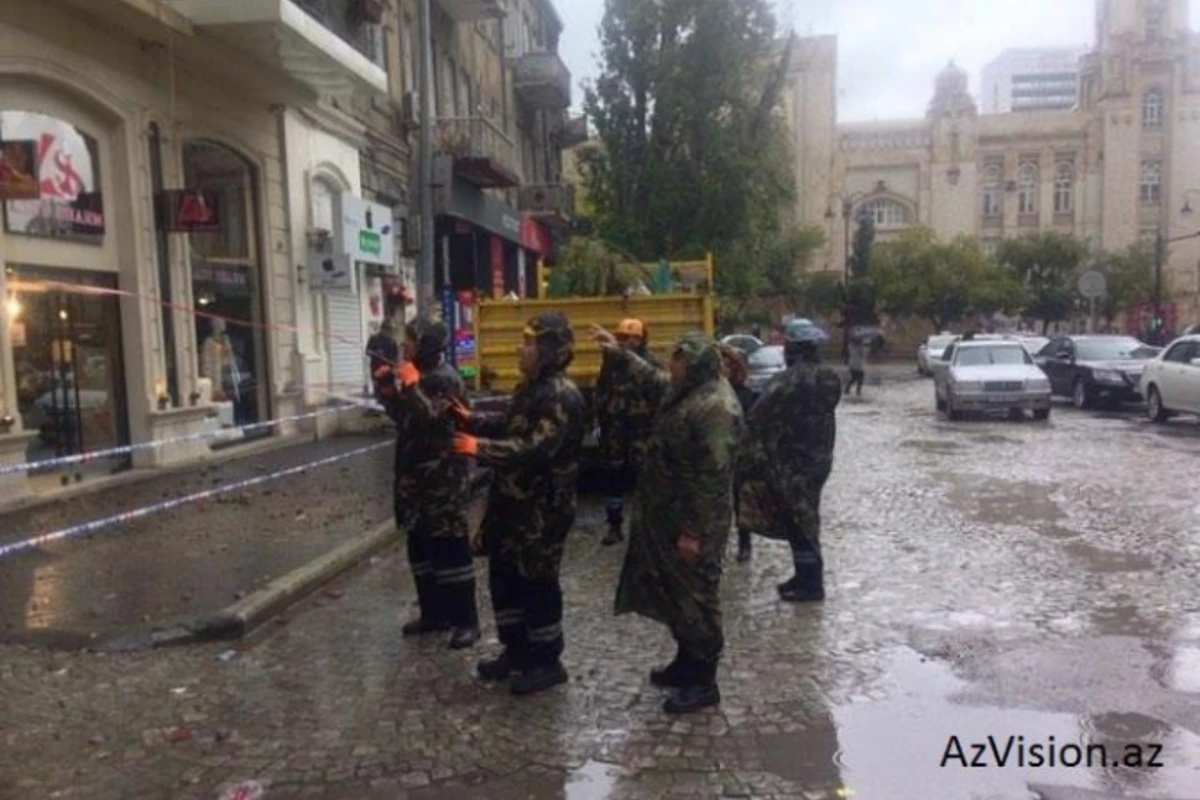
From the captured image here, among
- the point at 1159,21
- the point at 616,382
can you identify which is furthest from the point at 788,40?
the point at 1159,21

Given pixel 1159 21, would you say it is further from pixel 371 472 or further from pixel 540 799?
pixel 540 799

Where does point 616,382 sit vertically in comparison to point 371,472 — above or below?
above

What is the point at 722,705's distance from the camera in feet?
Result: 15.5

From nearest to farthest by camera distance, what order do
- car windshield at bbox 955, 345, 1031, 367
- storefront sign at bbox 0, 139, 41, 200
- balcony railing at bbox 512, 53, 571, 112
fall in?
1. storefront sign at bbox 0, 139, 41, 200
2. car windshield at bbox 955, 345, 1031, 367
3. balcony railing at bbox 512, 53, 571, 112

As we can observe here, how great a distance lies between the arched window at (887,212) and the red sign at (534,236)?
1537 inches

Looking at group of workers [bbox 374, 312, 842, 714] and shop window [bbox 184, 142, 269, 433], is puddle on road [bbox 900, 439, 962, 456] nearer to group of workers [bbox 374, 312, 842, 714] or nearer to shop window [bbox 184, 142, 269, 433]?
shop window [bbox 184, 142, 269, 433]

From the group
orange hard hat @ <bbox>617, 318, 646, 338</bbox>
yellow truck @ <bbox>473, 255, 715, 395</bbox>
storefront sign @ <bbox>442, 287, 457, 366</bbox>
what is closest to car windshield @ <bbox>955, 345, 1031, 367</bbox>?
storefront sign @ <bbox>442, 287, 457, 366</bbox>

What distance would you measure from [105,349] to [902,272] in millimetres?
46753

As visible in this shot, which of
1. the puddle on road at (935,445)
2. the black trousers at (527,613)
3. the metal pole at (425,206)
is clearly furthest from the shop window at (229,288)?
the puddle on road at (935,445)

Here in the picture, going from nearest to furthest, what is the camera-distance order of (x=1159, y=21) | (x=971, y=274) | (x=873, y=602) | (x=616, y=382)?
(x=873, y=602) < (x=616, y=382) < (x=971, y=274) < (x=1159, y=21)

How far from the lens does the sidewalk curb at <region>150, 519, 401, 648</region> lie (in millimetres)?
5887

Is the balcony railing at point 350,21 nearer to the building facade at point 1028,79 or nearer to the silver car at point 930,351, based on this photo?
the silver car at point 930,351

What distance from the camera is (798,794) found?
3842 mm

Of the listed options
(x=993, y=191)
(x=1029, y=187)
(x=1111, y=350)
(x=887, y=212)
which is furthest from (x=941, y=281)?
(x=1111, y=350)
